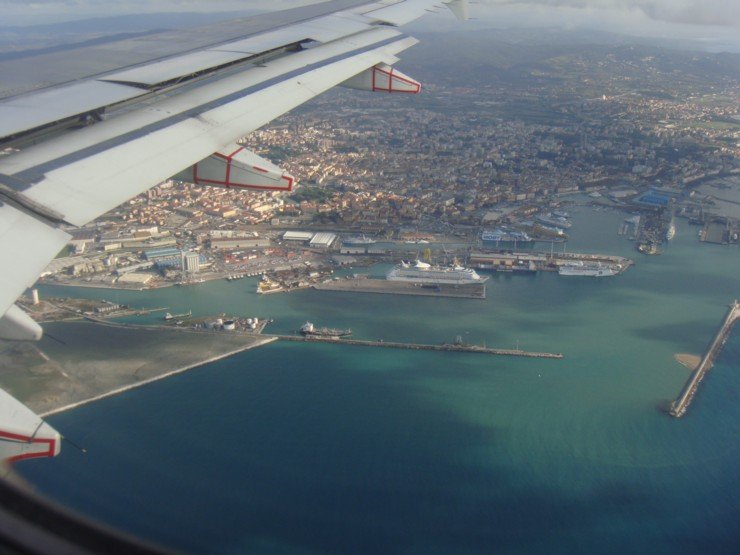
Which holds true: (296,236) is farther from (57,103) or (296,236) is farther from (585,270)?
(57,103)

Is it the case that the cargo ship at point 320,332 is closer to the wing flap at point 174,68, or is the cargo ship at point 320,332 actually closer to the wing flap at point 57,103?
the wing flap at point 174,68

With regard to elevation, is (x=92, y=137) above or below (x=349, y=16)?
below

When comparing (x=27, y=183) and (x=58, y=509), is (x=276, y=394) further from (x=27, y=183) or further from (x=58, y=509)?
(x=58, y=509)

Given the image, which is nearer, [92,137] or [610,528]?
[92,137]

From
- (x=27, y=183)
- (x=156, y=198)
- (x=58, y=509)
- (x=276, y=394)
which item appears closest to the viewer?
(x=58, y=509)

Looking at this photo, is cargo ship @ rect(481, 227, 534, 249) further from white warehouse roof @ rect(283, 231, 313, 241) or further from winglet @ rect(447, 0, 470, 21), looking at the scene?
winglet @ rect(447, 0, 470, 21)

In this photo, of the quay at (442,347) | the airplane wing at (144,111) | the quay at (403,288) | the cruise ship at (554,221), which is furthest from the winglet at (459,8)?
the cruise ship at (554,221)

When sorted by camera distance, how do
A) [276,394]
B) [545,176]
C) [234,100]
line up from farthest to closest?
[545,176], [276,394], [234,100]

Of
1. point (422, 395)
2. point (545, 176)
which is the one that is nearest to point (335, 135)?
point (545, 176)
